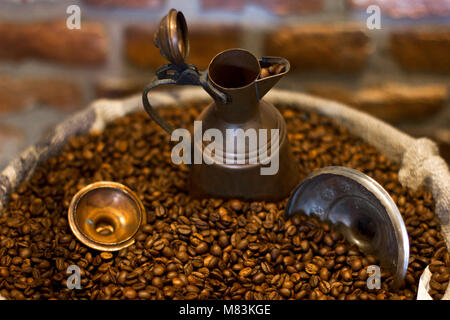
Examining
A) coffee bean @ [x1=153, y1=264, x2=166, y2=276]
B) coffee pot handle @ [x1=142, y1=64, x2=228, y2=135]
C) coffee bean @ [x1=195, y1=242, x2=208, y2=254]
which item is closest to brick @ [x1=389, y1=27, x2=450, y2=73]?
coffee pot handle @ [x1=142, y1=64, x2=228, y2=135]

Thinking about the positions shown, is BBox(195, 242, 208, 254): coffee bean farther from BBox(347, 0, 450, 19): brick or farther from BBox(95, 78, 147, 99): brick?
BBox(347, 0, 450, 19): brick

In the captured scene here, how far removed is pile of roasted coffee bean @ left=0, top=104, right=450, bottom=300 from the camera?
1133 mm

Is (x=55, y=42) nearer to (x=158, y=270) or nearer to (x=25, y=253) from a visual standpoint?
(x=25, y=253)

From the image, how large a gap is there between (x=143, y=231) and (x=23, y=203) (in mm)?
346

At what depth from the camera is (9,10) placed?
1.80m

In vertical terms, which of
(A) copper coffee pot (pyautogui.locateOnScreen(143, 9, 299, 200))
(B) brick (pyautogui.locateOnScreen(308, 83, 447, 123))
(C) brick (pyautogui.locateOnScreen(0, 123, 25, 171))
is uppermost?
(B) brick (pyautogui.locateOnScreen(308, 83, 447, 123))

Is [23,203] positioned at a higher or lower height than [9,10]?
lower

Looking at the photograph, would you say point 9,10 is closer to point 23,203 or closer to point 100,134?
point 100,134

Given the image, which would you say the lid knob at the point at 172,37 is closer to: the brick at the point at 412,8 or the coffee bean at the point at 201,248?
Answer: the coffee bean at the point at 201,248

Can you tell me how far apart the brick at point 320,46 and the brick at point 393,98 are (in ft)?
0.40

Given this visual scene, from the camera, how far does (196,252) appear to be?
1.19 m

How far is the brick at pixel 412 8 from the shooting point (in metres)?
1.81

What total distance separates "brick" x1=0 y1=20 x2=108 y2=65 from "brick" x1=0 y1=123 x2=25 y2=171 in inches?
13.3
